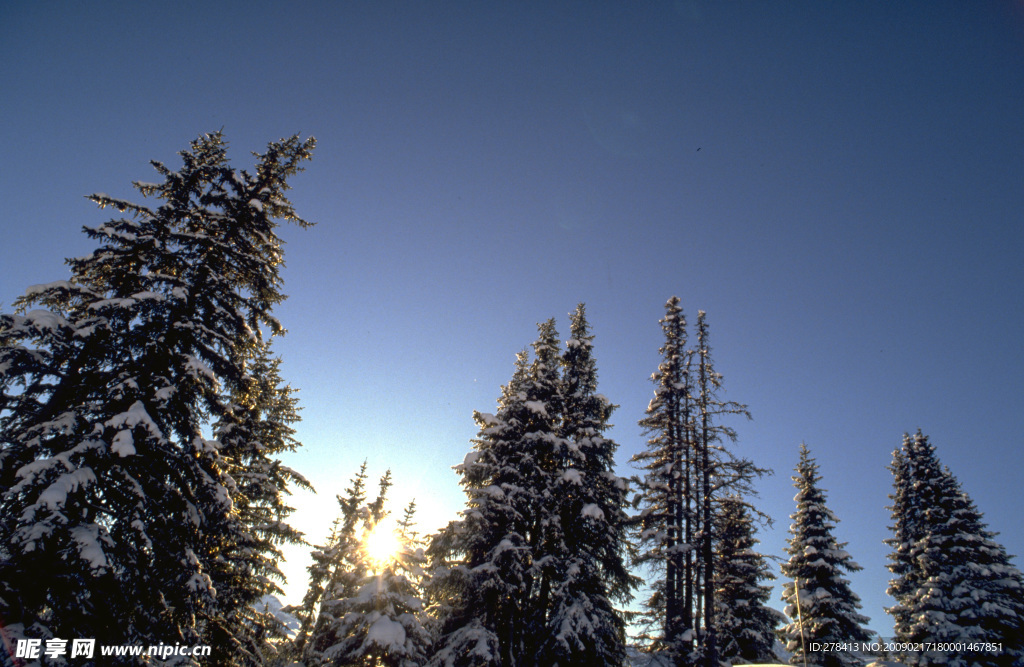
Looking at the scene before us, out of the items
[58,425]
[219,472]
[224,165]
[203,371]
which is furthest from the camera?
[224,165]

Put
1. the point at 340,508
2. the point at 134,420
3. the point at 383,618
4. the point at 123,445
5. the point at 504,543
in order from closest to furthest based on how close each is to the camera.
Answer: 1. the point at 123,445
2. the point at 134,420
3. the point at 504,543
4. the point at 383,618
5. the point at 340,508

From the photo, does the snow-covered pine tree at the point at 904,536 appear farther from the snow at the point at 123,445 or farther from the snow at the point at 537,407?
the snow at the point at 123,445

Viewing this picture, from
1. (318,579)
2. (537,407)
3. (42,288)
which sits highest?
(42,288)

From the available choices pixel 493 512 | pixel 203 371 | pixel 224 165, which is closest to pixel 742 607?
pixel 493 512

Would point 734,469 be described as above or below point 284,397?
below

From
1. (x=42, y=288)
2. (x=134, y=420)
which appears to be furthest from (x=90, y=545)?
(x=42, y=288)

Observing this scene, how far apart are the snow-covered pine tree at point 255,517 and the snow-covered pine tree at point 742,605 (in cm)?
2088

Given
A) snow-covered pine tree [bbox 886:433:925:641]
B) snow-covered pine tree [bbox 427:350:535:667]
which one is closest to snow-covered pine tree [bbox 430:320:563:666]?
snow-covered pine tree [bbox 427:350:535:667]

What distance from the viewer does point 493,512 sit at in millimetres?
15531

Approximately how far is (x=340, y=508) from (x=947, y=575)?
36.9 meters

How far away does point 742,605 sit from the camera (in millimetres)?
23578

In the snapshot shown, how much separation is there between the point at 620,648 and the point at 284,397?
54.3 ft

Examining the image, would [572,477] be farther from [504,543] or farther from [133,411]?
[133,411]

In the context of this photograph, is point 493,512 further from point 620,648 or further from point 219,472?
point 219,472
